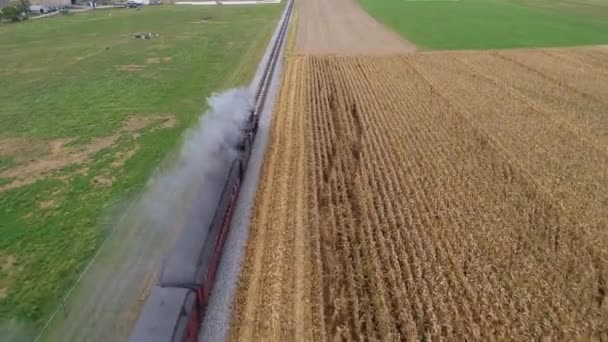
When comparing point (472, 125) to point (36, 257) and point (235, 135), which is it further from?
point (36, 257)

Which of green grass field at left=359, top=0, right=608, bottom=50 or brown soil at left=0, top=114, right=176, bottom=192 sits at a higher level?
green grass field at left=359, top=0, right=608, bottom=50

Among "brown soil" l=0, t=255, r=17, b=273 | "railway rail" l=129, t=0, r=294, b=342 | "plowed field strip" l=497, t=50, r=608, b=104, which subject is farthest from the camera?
"plowed field strip" l=497, t=50, r=608, b=104

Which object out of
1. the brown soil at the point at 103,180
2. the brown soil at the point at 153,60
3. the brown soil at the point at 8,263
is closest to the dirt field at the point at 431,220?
the brown soil at the point at 103,180

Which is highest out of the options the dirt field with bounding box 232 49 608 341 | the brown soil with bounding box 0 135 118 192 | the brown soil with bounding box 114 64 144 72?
the brown soil with bounding box 114 64 144 72

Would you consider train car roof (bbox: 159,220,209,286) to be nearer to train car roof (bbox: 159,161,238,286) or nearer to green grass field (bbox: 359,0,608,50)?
train car roof (bbox: 159,161,238,286)

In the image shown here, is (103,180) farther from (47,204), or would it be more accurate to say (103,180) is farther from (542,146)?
(542,146)

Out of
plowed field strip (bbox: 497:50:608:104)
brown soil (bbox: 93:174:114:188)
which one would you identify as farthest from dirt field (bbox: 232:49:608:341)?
brown soil (bbox: 93:174:114:188)

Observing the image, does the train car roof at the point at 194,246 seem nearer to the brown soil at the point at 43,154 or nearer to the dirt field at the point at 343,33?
the brown soil at the point at 43,154
